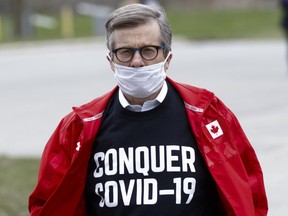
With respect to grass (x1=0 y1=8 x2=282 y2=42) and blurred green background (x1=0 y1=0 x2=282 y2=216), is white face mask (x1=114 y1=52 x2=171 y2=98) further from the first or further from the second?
grass (x1=0 y1=8 x2=282 y2=42)

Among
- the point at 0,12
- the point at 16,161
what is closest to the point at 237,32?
the point at 0,12

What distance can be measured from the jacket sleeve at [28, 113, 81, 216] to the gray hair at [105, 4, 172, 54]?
0.34 m

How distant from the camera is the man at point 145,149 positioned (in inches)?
137

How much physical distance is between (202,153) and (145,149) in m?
0.20

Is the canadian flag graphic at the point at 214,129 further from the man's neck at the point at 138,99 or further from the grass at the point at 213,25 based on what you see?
the grass at the point at 213,25

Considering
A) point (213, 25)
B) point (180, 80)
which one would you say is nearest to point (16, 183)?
point (180, 80)

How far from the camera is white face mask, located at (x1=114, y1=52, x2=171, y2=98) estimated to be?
348cm

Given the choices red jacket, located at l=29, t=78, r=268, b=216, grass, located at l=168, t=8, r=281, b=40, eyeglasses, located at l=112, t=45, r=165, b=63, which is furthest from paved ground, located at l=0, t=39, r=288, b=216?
eyeglasses, located at l=112, t=45, r=165, b=63

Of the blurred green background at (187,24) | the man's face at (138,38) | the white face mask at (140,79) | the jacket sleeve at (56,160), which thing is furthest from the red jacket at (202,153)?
the blurred green background at (187,24)

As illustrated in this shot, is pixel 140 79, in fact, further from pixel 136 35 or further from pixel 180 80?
pixel 180 80

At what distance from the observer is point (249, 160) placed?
3.66 meters

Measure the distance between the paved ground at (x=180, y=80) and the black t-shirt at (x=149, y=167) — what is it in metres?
3.45

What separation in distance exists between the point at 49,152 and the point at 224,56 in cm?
2003

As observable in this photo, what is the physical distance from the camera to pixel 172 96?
363 cm
